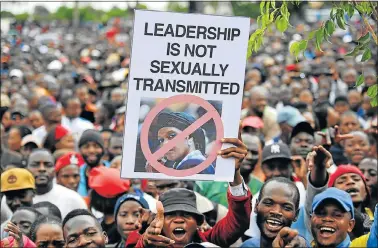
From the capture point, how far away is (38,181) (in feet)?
30.7

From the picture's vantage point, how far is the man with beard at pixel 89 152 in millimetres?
10284

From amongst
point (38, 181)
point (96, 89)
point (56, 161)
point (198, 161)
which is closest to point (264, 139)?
point (56, 161)

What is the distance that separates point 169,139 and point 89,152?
194 inches

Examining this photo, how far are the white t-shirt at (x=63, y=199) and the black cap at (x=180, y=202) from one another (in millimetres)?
1913

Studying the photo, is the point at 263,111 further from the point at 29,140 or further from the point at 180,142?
the point at 180,142

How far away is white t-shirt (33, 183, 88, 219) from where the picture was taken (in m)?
8.80

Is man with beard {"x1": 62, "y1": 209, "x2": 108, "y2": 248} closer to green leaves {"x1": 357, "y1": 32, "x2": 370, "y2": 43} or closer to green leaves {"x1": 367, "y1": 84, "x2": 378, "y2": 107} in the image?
green leaves {"x1": 367, "y1": 84, "x2": 378, "y2": 107}

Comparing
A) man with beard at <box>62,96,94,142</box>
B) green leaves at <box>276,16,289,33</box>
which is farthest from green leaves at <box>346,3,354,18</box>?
man with beard at <box>62,96,94,142</box>


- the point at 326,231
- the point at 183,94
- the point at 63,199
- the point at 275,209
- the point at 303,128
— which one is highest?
the point at 303,128

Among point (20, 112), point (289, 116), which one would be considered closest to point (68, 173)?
point (289, 116)

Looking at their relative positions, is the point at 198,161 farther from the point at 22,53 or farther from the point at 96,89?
the point at 22,53

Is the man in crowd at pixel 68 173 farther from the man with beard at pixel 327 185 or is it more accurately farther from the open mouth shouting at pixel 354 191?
the open mouth shouting at pixel 354 191

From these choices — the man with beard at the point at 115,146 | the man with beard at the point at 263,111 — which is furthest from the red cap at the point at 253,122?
the man with beard at the point at 115,146

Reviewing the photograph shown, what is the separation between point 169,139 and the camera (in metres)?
5.72
